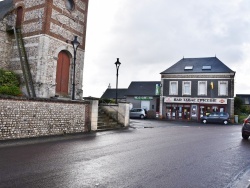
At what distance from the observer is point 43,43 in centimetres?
1669

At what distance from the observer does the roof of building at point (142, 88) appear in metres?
40.2

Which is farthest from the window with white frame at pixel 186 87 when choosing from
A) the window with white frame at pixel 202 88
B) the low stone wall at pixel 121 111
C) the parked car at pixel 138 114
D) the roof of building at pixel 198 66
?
the low stone wall at pixel 121 111

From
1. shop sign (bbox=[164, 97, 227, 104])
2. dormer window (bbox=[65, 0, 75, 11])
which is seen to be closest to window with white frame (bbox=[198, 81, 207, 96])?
shop sign (bbox=[164, 97, 227, 104])

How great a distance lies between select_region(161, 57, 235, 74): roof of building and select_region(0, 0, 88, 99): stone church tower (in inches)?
763

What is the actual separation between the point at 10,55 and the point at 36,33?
3.01m

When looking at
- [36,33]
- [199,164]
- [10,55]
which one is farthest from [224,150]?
[10,55]

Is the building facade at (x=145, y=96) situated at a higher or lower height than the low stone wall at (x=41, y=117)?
higher

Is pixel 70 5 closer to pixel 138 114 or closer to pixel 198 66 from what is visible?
pixel 138 114

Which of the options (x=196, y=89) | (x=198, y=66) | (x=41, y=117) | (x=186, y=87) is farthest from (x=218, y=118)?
(x=41, y=117)

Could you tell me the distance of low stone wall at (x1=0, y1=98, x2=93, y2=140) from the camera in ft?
31.7

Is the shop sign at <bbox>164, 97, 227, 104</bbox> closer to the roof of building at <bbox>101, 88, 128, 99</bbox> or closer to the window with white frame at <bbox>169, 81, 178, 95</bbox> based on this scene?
the window with white frame at <bbox>169, 81, 178, 95</bbox>

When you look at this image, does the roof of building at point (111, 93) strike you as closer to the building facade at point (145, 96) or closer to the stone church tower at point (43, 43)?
the building facade at point (145, 96)

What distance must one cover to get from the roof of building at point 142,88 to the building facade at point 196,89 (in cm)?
447

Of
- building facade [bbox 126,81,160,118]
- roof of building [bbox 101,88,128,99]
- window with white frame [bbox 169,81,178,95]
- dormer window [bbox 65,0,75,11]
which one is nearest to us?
dormer window [bbox 65,0,75,11]
